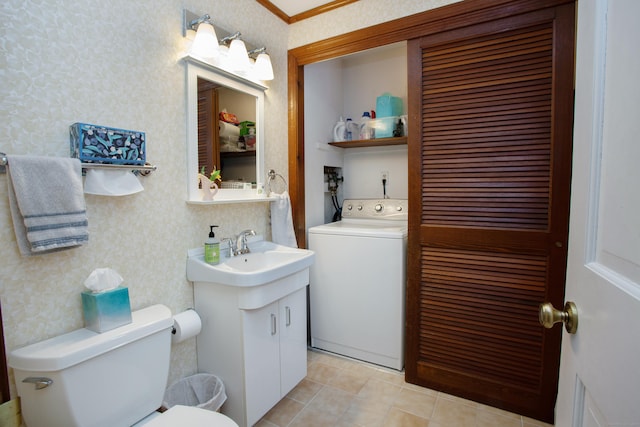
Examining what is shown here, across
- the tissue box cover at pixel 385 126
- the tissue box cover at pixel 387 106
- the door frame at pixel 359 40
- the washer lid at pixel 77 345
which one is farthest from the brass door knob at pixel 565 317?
the tissue box cover at pixel 387 106

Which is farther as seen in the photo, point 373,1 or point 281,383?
point 373,1

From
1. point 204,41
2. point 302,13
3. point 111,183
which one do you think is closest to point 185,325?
point 111,183

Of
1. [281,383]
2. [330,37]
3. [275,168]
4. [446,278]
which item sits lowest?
[281,383]

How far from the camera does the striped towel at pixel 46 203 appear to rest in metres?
1.00

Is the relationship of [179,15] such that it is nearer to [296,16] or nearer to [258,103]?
[258,103]

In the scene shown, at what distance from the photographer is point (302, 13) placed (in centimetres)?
225

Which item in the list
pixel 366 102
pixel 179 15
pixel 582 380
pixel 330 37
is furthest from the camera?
pixel 366 102

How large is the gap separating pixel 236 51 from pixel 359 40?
85 cm

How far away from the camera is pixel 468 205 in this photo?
71.0 inches

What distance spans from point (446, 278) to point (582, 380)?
4.38 ft

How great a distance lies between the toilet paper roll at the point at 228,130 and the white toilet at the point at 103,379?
41.0 inches

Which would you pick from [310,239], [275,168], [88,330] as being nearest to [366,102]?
[275,168]

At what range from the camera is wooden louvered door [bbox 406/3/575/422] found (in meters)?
1.59

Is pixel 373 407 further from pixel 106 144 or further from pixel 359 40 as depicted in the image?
pixel 359 40
